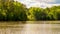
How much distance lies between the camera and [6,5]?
1.61 m

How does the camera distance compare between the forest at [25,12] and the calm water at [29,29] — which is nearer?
the calm water at [29,29]

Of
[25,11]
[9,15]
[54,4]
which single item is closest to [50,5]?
[54,4]

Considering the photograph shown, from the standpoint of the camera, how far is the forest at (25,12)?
1.60 meters

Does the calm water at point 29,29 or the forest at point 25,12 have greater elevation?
the forest at point 25,12

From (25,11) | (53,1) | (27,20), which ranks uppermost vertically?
(53,1)

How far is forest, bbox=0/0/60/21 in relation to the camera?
1596 millimetres

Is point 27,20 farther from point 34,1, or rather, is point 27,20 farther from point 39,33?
point 39,33

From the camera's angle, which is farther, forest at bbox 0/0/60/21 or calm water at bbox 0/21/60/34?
forest at bbox 0/0/60/21

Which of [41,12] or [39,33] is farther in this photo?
[41,12]

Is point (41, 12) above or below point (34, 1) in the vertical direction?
below

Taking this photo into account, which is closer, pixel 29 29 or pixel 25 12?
pixel 29 29

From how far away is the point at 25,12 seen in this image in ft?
5.28

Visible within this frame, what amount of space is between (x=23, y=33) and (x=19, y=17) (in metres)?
0.52

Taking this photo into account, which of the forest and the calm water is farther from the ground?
the forest
